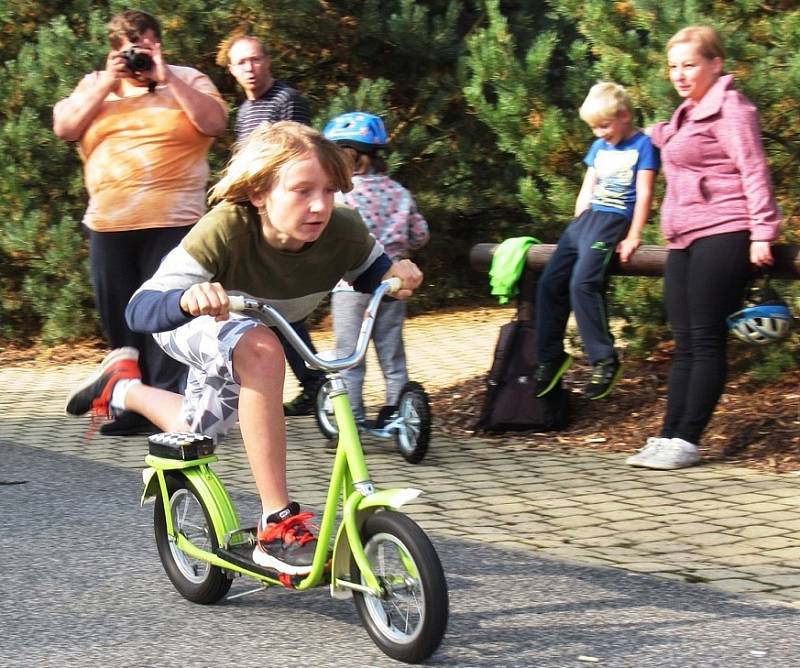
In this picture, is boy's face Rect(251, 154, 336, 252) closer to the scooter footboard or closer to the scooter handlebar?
the scooter handlebar

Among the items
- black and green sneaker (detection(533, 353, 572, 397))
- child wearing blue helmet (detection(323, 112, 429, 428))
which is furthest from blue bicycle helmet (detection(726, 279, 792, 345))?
child wearing blue helmet (detection(323, 112, 429, 428))

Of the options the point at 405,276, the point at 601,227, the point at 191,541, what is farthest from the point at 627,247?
the point at 191,541

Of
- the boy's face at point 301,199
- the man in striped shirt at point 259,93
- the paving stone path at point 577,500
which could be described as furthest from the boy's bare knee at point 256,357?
the man in striped shirt at point 259,93

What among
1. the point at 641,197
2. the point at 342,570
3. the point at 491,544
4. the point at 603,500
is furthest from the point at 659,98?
the point at 342,570

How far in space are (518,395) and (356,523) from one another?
3890mm

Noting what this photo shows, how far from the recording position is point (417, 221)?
7645mm

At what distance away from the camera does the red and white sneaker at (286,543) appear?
4.36 metres

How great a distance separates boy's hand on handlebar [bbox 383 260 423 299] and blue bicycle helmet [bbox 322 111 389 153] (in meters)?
2.99

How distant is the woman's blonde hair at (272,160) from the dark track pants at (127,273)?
3389 mm

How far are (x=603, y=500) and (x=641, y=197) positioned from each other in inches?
71.1

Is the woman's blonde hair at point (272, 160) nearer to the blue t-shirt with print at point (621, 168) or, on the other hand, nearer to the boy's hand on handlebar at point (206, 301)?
the boy's hand on handlebar at point (206, 301)

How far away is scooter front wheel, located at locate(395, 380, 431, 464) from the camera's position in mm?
7191

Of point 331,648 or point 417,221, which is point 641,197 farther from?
point 331,648

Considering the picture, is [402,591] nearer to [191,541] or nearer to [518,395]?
[191,541]
